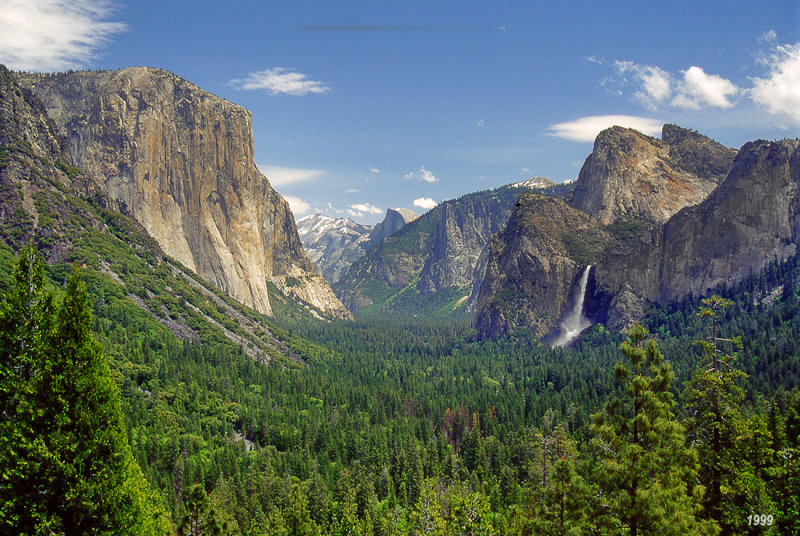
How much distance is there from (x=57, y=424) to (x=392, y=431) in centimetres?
9489

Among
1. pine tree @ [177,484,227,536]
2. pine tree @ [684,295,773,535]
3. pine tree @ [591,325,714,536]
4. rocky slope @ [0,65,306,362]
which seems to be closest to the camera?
pine tree @ [591,325,714,536]

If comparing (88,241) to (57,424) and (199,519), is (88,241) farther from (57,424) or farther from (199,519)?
(57,424)

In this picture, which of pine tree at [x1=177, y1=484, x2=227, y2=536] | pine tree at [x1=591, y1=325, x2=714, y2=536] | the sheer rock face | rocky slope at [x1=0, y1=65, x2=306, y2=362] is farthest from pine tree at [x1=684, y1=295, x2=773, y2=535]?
the sheer rock face

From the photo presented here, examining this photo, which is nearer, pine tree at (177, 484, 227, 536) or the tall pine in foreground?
the tall pine in foreground

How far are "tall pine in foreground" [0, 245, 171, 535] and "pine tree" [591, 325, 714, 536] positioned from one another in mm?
20370

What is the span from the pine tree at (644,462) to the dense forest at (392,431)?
10cm

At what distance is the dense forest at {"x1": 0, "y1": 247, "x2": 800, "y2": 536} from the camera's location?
68.7 ft

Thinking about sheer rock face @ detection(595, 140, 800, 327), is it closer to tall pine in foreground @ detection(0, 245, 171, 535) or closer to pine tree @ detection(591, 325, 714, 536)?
pine tree @ detection(591, 325, 714, 536)

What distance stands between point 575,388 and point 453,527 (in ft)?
316

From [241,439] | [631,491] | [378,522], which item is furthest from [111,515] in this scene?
[241,439]

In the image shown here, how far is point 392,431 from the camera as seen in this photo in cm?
11138

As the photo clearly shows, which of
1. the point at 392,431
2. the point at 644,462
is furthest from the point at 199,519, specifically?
the point at 392,431

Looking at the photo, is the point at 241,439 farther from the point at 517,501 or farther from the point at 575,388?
the point at 575,388

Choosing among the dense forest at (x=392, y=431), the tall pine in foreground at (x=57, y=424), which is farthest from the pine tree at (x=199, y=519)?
the tall pine in foreground at (x=57, y=424)
